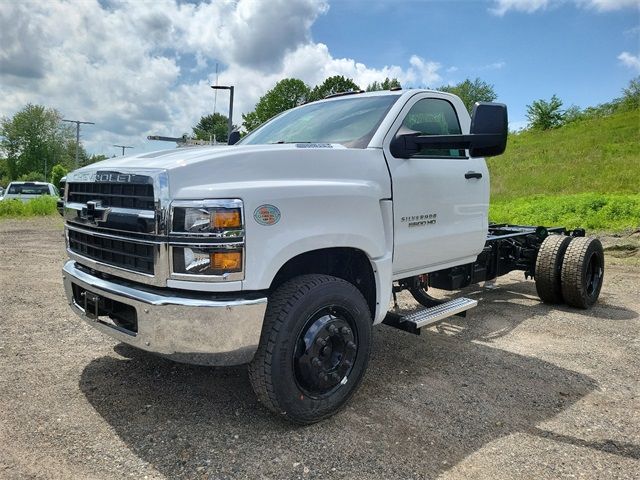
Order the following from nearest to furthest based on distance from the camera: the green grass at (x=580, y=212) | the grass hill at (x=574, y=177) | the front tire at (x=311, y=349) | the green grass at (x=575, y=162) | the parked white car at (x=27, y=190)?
the front tire at (x=311, y=349) < the green grass at (x=580, y=212) < the grass hill at (x=574, y=177) < the parked white car at (x=27, y=190) < the green grass at (x=575, y=162)

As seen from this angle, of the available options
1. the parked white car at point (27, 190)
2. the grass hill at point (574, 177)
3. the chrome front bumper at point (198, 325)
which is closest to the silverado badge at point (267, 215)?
the chrome front bumper at point (198, 325)

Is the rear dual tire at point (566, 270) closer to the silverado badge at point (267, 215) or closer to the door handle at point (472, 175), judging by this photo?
the door handle at point (472, 175)

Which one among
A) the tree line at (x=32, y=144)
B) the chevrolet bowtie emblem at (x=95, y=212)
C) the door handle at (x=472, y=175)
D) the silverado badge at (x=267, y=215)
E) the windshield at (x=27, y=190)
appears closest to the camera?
the silverado badge at (x=267, y=215)

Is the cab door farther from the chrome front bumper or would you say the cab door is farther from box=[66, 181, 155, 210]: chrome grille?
box=[66, 181, 155, 210]: chrome grille

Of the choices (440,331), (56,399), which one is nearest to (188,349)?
(56,399)

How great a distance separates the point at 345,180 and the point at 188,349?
1.36 meters

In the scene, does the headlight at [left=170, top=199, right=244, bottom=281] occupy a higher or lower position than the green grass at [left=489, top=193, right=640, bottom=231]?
higher

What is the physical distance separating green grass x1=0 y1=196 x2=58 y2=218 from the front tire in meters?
16.4

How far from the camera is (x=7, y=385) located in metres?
3.46

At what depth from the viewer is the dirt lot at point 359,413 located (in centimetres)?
263

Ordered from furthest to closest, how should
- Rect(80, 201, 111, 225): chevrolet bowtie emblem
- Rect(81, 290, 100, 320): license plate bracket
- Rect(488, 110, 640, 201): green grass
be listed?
Rect(488, 110, 640, 201): green grass
Rect(81, 290, 100, 320): license plate bracket
Rect(80, 201, 111, 225): chevrolet bowtie emblem

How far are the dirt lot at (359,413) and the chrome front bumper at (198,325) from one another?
55 cm

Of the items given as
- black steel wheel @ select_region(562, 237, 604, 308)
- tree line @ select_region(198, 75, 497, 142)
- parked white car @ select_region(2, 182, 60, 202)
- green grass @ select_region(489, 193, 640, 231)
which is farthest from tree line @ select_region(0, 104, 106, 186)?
black steel wheel @ select_region(562, 237, 604, 308)

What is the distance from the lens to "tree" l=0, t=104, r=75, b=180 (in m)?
67.2
